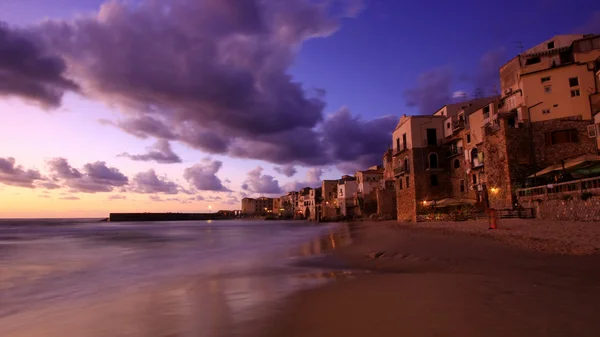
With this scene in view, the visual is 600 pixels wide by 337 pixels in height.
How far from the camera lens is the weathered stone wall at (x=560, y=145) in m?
27.4

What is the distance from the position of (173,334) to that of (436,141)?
41.8 m

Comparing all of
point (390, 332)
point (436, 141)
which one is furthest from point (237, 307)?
point (436, 141)

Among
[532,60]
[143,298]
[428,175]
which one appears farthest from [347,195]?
[143,298]

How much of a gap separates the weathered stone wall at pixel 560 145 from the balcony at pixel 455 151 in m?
9.99

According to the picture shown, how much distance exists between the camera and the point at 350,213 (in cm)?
8500

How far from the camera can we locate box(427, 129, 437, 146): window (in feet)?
138

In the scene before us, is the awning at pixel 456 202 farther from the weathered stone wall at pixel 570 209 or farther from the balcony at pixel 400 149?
the balcony at pixel 400 149

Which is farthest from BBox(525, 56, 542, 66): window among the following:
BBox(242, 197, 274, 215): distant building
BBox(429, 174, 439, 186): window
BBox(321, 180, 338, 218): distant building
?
BBox(242, 197, 274, 215): distant building

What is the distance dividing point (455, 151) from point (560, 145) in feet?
40.1

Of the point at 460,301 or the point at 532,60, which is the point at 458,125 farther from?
the point at 460,301

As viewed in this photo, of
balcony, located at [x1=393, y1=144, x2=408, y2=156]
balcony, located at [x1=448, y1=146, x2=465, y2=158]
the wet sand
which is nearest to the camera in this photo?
the wet sand

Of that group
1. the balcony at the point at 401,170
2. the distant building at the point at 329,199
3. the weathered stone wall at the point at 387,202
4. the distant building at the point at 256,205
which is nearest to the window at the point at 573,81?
the balcony at the point at 401,170

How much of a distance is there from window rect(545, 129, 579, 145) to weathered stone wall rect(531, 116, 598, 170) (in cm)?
22

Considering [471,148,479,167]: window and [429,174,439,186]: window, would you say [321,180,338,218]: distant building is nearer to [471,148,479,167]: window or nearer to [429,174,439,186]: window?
[429,174,439,186]: window
